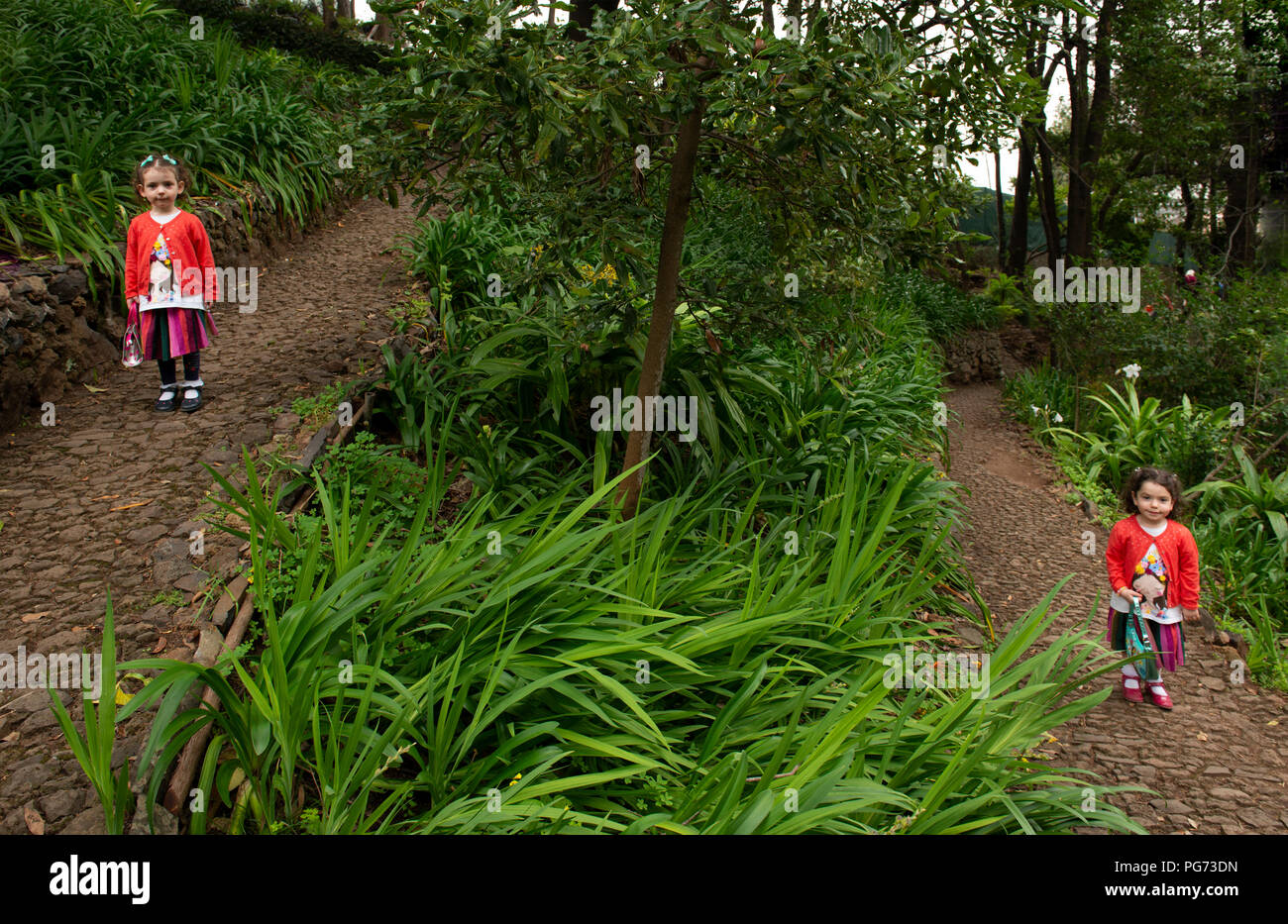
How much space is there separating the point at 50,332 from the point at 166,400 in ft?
3.01

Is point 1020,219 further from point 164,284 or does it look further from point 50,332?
point 50,332

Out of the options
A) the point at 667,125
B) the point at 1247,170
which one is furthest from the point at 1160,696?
the point at 1247,170

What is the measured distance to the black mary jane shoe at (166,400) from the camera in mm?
4652

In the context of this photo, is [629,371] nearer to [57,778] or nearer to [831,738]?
[831,738]

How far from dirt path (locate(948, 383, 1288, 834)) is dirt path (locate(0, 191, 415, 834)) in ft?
11.3

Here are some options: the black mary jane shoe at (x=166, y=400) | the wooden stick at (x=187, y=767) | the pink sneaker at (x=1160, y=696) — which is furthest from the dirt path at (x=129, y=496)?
the pink sneaker at (x=1160, y=696)

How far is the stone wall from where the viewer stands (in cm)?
457

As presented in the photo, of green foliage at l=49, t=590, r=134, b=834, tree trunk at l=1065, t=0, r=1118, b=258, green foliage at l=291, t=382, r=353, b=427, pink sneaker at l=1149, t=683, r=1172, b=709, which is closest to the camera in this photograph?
green foliage at l=49, t=590, r=134, b=834

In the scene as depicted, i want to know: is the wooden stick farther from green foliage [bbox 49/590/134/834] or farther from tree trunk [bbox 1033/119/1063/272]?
tree trunk [bbox 1033/119/1063/272]

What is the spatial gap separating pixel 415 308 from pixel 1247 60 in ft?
37.1

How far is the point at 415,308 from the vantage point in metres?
5.68

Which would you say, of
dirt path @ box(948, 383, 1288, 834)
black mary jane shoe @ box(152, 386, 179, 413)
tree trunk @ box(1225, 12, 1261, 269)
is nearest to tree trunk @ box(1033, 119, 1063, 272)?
tree trunk @ box(1225, 12, 1261, 269)
